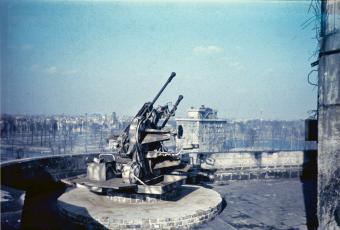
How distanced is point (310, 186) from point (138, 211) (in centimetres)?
818

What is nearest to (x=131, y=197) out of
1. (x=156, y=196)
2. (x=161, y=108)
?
(x=156, y=196)

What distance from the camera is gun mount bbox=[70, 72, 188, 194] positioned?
337 inches

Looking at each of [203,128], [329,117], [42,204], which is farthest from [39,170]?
[203,128]

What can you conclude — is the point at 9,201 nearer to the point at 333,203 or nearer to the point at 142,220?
the point at 142,220

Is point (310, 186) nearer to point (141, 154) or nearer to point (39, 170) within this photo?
point (141, 154)

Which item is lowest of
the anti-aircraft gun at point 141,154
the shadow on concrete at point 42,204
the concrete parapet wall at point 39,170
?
Answer: the shadow on concrete at point 42,204

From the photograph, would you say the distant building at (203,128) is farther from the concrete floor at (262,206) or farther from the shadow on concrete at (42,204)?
the shadow on concrete at (42,204)

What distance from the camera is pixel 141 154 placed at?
29.7ft

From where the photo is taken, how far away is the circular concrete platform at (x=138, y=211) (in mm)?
7438

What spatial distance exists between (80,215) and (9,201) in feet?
10.1

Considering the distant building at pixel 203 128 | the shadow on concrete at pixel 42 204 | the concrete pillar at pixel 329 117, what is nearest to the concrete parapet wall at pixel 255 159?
the shadow on concrete at pixel 42 204

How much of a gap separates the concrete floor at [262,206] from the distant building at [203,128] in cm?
2339

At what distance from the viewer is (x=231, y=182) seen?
44.0ft

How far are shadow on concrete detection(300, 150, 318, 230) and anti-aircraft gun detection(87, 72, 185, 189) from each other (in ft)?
12.9
